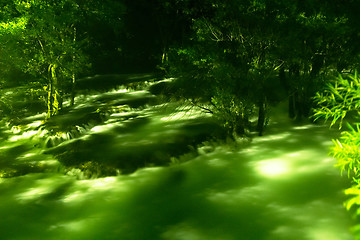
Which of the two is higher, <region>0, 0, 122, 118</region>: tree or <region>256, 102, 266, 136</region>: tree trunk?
<region>0, 0, 122, 118</region>: tree

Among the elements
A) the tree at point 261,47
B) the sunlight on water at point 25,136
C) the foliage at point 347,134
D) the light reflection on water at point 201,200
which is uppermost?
the tree at point 261,47

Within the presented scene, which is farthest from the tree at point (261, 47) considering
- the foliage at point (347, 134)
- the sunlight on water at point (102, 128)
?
the foliage at point (347, 134)

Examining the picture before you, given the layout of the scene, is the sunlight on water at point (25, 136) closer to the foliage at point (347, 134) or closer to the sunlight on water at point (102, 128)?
the sunlight on water at point (102, 128)

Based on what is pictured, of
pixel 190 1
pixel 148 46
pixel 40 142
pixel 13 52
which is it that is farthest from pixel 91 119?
pixel 148 46

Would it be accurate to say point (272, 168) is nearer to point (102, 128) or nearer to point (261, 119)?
point (261, 119)

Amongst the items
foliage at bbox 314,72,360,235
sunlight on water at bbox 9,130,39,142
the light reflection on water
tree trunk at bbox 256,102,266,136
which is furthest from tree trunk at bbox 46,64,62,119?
foliage at bbox 314,72,360,235

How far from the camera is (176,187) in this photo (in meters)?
10.4

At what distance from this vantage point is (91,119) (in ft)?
54.4

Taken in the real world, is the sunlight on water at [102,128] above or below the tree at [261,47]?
below

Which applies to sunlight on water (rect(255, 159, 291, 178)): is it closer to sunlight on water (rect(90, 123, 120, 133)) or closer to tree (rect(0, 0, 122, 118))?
sunlight on water (rect(90, 123, 120, 133))

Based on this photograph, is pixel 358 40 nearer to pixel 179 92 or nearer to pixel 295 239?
pixel 179 92

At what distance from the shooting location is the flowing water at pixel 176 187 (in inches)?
333

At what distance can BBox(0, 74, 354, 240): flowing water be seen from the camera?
333 inches

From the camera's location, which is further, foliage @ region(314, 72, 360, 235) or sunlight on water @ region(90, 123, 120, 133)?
sunlight on water @ region(90, 123, 120, 133)
